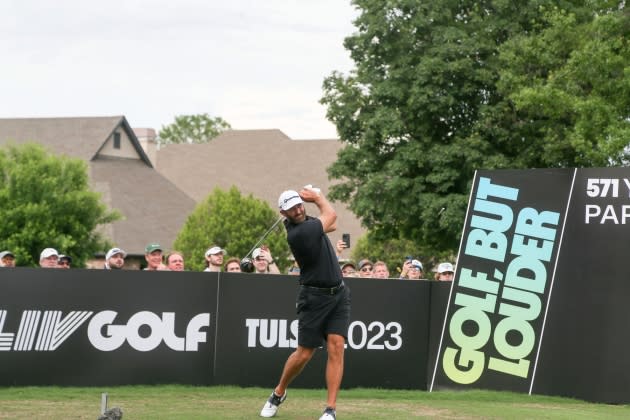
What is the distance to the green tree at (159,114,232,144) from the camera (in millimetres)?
119688

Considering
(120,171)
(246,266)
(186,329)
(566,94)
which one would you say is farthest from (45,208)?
(186,329)

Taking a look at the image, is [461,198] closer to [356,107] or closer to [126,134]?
[356,107]

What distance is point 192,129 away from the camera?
120125mm

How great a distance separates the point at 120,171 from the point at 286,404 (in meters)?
48.4

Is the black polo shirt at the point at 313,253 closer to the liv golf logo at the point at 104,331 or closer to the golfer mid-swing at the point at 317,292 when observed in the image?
the golfer mid-swing at the point at 317,292

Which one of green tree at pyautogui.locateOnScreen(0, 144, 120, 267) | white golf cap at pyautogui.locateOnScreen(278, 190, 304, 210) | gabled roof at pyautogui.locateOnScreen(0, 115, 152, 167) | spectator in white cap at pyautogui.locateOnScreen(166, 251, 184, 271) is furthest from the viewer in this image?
gabled roof at pyautogui.locateOnScreen(0, 115, 152, 167)

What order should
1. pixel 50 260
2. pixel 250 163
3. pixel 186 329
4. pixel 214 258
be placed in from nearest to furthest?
pixel 186 329
pixel 50 260
pixel 214 258
pixel 250 163

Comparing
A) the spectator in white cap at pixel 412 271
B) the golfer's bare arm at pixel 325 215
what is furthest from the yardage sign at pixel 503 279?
the golfer's bare arm at pixel 325 215

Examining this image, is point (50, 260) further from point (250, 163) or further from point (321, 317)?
point (250, 163)

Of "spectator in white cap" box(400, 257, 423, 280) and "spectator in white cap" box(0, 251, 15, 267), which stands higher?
"spectator in white cap" box(400, 257, 423, 280)

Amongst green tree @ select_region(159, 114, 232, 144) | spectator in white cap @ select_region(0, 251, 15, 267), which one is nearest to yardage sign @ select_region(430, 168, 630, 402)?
spectator in white cap @ select_region(0, 251, 15, 267)

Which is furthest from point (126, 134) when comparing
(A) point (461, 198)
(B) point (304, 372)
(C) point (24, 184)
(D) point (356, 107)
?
(B) point (304, 372)

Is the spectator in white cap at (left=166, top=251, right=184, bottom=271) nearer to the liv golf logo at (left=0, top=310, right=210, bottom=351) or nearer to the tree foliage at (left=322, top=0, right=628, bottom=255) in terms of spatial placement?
the liv golf logo at (left=0, top=310, right=210, bottom=351)

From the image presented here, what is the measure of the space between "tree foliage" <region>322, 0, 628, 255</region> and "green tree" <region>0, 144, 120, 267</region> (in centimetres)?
1015
